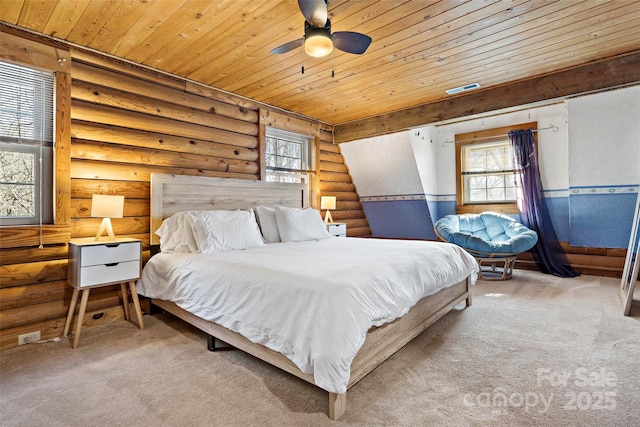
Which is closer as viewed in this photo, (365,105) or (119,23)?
(119,23)

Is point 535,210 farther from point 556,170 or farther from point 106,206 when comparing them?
point 106,206

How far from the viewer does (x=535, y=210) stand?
4.90 meters

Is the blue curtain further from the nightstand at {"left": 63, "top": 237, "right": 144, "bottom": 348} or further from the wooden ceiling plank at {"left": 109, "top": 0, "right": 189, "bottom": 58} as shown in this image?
the nightstand at {"left": 63, "top": 237, "right": 144, "bottom": 348}

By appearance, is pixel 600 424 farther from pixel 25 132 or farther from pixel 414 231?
pixel 414 231

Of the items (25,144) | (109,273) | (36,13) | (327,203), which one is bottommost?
(109,273)

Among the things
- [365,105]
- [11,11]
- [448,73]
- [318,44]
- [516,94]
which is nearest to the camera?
[318,44]

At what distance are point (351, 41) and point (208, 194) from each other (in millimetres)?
2255

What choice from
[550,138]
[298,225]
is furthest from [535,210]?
[298,225]

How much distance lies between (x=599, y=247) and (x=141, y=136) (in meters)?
5.92

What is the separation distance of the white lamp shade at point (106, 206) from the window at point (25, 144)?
438 mm

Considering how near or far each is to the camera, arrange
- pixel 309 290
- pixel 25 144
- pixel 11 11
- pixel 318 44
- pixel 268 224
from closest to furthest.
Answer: pixel 309 290
pixel 318 44
pixel 11 11
pixel 25 144
pixel 268 224

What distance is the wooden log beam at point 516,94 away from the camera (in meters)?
3.21

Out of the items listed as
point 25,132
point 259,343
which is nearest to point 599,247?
point 259,343

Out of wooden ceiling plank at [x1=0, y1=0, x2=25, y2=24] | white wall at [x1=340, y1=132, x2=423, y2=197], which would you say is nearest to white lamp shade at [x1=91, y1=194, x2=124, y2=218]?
wooden ceiling plank at [x1=0, y1=0, x2=25, y2=24]
